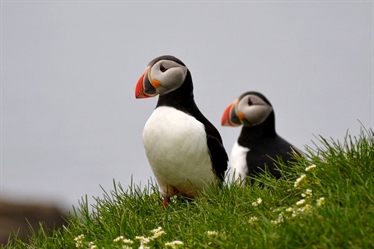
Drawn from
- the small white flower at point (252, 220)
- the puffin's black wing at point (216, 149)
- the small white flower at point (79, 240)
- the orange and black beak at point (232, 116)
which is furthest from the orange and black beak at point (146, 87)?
the orange and black beak at point (232, 116)

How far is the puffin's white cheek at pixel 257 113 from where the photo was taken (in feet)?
31.7

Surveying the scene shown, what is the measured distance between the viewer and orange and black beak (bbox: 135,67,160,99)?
22.9 ft

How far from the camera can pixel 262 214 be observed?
17.2 feet

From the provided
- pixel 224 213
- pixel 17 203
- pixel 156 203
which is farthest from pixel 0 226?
pixel 224 213

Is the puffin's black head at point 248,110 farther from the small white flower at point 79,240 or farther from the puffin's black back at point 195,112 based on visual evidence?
the small white flower at point 79,240

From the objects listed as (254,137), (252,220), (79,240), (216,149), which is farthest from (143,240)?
(254,137)

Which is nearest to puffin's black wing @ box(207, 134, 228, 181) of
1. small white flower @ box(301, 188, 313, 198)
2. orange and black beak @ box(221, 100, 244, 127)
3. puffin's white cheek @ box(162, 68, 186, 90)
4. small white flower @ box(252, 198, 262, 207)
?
puffin's white cheek @ box(162, 68, 186, 90)

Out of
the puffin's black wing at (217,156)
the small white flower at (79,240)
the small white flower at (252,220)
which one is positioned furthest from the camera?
the puffin's black wing at (217,156)

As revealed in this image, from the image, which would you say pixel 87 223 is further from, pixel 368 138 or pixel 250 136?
pixel 250 136

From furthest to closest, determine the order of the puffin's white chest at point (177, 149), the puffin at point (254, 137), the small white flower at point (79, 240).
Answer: the puffin at point (254, 137)
the puffin's white chest at point (177, 149)
the small white flower at point (79, 240)

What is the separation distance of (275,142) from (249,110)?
0.67 m

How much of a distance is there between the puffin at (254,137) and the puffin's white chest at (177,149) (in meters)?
1.90

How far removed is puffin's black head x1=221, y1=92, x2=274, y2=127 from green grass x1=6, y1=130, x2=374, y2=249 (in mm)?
2635

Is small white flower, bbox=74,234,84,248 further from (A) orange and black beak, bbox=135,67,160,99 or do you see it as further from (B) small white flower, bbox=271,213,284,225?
(B) small white flower, bbox=271,213,284,225
